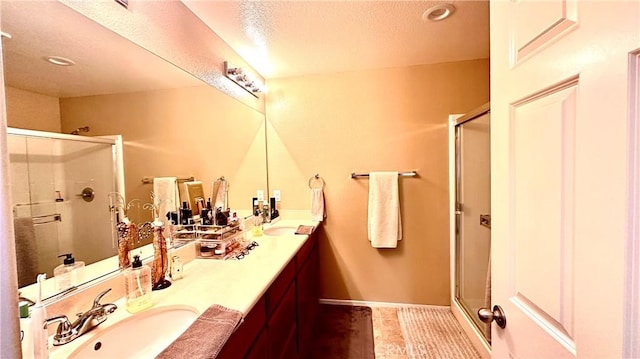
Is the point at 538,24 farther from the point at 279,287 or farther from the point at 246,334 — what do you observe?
the point at 279,287

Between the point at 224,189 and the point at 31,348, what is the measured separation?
1.45m

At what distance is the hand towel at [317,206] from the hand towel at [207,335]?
1.60m

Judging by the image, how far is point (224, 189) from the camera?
6.70ft

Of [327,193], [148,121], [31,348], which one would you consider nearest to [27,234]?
[31,348]

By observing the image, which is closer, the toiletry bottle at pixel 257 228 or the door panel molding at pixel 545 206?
the door panel molding at pixel 545 206

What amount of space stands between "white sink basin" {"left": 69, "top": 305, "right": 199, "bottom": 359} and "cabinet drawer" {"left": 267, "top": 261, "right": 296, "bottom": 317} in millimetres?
371

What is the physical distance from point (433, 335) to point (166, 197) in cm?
221

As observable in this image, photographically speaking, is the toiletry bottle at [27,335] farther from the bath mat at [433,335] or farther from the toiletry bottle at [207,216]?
the bath mat at [433,335]

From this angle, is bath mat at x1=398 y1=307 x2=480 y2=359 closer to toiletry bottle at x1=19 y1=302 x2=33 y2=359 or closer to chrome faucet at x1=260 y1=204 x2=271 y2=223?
chrome faucet at x1=260 y1=204 x2=271 y2=223

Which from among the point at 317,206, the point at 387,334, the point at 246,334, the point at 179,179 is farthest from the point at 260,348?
the point at 317,206

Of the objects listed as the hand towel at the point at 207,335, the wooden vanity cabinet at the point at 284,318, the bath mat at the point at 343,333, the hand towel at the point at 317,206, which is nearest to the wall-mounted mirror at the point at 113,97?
the hand towel at the point at 207,335

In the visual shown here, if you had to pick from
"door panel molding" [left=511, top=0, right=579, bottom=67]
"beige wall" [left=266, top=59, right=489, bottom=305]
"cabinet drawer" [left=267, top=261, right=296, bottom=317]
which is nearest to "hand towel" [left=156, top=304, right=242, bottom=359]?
"cabinet drawer" [left=267, top=261, right=296, bottom=317]

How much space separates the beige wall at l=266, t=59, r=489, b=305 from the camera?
93.0 inches

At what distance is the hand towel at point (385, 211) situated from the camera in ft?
7.73
